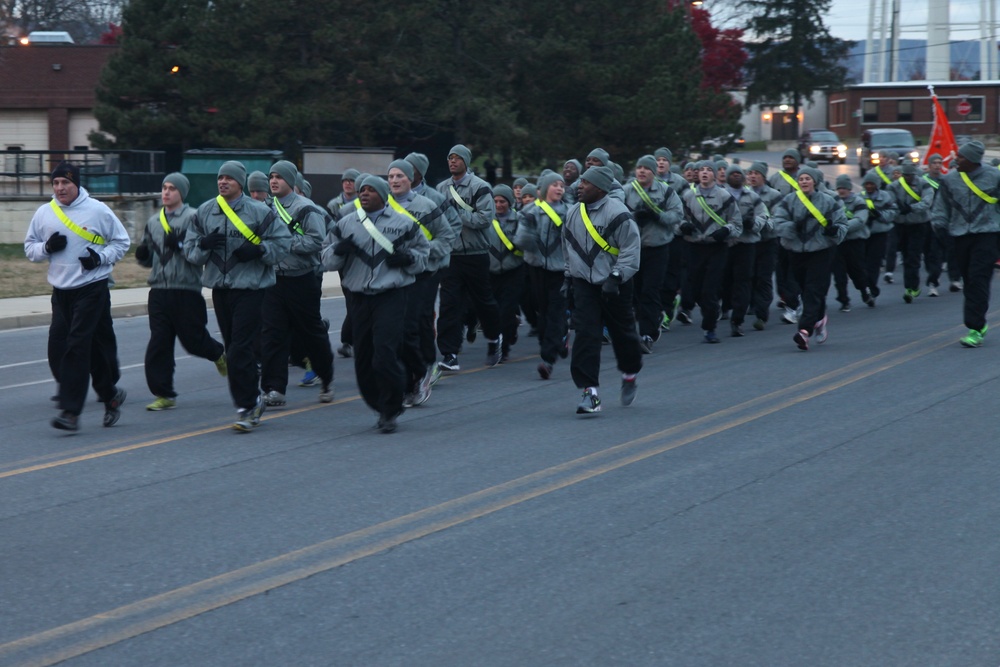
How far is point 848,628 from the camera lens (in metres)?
5.36

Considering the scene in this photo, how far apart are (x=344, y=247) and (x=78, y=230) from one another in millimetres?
1995

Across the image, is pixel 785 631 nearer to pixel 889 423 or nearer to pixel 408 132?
pixel 889 423

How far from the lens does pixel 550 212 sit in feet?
43.0

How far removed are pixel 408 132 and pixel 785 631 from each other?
3655cm

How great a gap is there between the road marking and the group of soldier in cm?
123

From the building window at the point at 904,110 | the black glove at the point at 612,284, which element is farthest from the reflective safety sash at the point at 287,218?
the building window at the point at 904,110

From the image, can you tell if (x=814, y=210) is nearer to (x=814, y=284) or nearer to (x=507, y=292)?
(x=814, y=284)

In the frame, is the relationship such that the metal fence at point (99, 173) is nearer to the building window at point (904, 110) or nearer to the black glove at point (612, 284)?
the black glove at point (612, 284)

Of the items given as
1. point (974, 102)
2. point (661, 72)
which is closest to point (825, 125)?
point (974, 102)

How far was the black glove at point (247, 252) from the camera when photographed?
31.8 feet

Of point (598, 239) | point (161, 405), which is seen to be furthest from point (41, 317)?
point (598, 239)

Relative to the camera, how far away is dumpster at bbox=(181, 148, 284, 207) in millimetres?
30094

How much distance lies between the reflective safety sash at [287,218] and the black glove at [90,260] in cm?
157

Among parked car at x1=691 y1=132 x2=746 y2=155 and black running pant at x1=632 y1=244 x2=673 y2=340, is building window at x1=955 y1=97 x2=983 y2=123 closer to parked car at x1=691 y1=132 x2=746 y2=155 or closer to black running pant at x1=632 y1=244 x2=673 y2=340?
parked car at x1=691 y1=132 x2=746 y2=155
